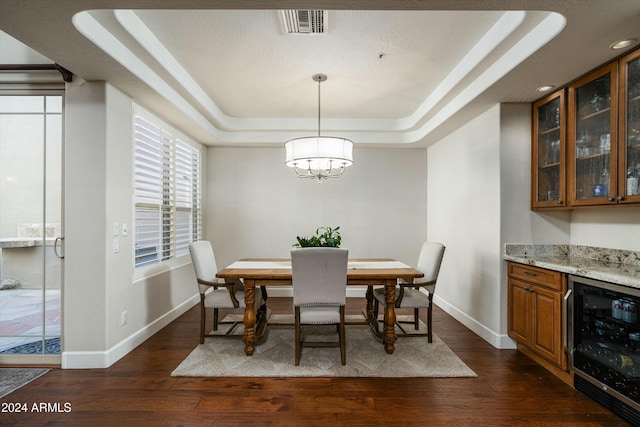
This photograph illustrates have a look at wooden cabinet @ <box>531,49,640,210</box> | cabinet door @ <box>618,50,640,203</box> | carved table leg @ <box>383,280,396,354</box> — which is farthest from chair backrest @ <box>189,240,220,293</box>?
cabinet door @ <box>618,50,640,203</box>

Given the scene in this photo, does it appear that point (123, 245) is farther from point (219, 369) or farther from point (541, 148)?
point (541, 148)

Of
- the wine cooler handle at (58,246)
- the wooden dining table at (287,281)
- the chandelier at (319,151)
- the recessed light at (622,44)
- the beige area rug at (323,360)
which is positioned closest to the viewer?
the recessed light at (622,44)

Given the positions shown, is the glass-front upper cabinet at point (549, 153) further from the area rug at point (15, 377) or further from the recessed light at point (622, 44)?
the area rug at point (15, 377)

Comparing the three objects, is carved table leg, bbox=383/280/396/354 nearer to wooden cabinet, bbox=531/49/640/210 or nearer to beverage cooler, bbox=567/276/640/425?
beverage cooler, bbox=567/276/640/425

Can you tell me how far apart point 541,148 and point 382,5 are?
2.30 meters

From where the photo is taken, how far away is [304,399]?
90.2 inches

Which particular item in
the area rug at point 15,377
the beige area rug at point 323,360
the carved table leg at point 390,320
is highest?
the carved table leg at point 390,320

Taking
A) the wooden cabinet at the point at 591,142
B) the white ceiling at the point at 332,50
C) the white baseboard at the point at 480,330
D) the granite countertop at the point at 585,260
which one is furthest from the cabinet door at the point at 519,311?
the white ceiling at the point at 332,50

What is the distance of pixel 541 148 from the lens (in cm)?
313

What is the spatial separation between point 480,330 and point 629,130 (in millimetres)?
2284

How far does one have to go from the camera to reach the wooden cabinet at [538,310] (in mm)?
2525

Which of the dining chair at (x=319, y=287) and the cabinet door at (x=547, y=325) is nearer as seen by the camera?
the cabinet door at (x=547, y=325)

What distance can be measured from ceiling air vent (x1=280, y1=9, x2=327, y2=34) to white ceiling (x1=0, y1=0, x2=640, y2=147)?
6 cm

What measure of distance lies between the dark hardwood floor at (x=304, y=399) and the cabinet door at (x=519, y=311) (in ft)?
0.81
